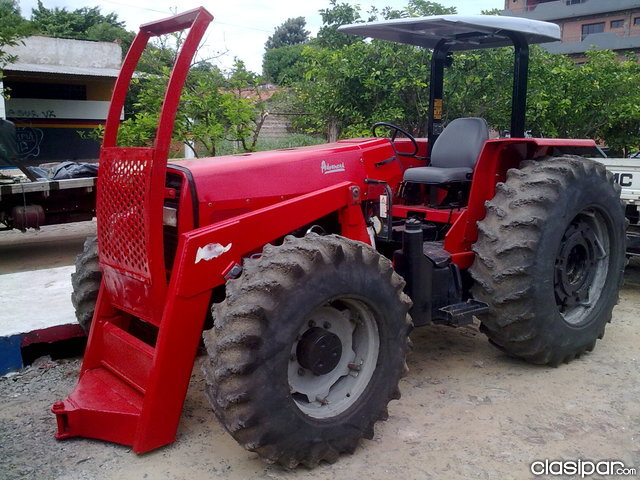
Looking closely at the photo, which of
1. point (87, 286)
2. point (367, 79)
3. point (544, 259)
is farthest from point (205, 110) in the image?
point (544, 259)

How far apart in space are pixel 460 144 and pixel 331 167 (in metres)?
1.34

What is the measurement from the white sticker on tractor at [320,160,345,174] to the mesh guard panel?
1.24 m

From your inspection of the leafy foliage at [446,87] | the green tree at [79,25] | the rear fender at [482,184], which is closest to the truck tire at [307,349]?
the rear fender at [482,184]

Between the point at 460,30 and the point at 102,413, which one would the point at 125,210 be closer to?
the point at 102,413

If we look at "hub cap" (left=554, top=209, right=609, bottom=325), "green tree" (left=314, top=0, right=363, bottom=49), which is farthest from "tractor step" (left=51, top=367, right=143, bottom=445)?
"green tree" (left=314, top=0, right=363, bottom=49)

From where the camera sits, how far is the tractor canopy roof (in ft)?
14.6

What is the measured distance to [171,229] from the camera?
3.64 m

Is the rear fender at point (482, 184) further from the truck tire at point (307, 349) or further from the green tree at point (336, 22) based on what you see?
the green tree at point (336, 22)

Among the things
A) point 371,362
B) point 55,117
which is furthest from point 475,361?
point 55,117

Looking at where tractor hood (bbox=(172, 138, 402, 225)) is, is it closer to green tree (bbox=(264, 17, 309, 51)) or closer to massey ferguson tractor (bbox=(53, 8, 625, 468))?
massey ferguson tractor (bbox=(53, 8, 625, 468))

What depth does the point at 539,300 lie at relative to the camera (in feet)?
14.1

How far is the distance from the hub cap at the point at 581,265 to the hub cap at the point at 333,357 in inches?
72.6

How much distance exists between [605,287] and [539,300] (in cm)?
108

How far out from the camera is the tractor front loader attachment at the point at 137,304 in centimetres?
326
